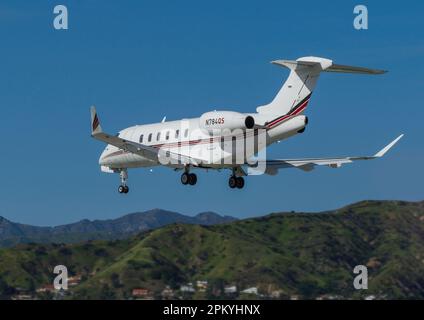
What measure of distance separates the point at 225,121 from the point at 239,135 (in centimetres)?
110

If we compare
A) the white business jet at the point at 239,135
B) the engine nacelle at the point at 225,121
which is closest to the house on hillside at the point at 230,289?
the white business jet at the point at 239,135

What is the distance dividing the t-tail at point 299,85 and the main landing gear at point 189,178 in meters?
5.77

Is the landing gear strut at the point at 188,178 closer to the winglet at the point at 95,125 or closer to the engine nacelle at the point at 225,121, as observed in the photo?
the engine nacelle at the point at 225,121

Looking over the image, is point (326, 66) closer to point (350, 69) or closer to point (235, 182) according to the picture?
point (350, 69)

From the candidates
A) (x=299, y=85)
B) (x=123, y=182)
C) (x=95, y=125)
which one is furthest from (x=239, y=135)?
(x=123, y=182)

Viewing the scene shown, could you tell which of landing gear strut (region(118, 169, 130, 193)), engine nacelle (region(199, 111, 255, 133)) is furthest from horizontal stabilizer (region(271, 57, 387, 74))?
landing gear strut (region(118, 169, 130, 193))

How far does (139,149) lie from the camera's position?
54062mm

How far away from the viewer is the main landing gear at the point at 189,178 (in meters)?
54.3

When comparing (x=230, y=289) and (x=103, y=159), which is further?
(x=230, y=289)

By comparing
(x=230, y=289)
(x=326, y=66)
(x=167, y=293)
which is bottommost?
(x=167, y=293)
